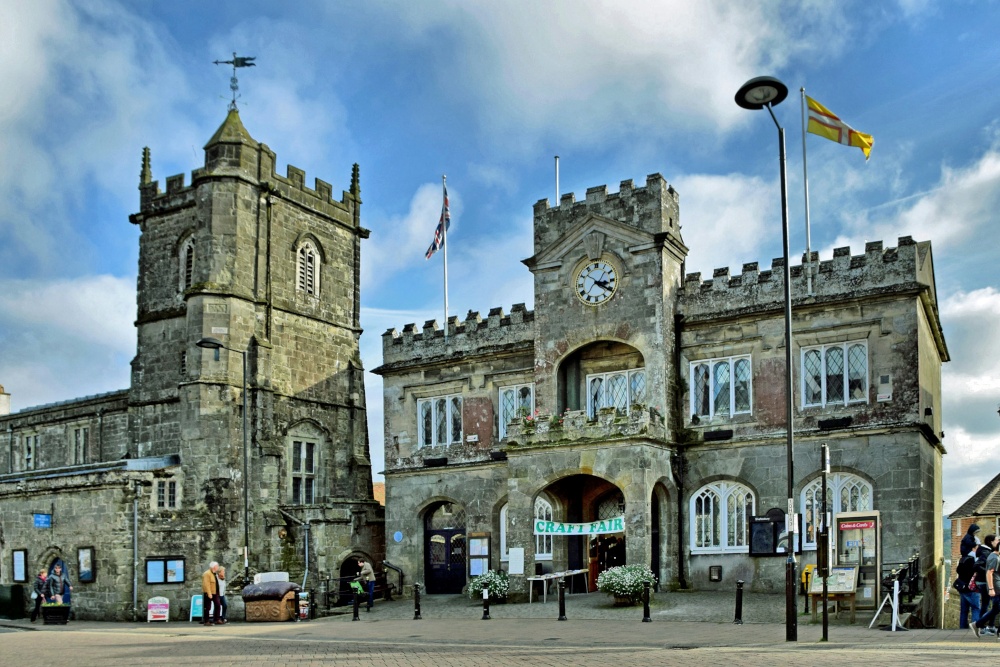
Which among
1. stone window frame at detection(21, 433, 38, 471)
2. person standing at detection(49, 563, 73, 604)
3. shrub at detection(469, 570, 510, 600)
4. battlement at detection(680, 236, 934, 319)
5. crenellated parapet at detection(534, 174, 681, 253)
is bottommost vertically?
person standing at detection(49, 563, 73, 604)

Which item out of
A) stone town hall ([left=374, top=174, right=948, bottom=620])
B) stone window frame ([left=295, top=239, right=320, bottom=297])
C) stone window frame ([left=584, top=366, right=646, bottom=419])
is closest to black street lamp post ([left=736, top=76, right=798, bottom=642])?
stone town hall ([left=374, top=174, right=948, bottom=620])

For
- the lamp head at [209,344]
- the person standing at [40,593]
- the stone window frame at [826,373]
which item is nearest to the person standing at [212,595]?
the lamp head at [209,344]

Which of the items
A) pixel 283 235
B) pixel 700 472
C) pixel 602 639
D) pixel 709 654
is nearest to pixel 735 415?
pixel 700 472

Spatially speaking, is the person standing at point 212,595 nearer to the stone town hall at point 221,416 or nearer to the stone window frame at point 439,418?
the stone town hall at point 221,416

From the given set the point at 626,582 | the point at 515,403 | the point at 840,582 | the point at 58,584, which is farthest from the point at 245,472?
the point at 840,582

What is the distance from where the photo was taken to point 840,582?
74.4 feet

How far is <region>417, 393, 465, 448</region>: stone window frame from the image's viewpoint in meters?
36.0

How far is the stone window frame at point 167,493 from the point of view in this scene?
35250mm

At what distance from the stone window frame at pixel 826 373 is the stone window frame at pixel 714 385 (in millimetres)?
1471

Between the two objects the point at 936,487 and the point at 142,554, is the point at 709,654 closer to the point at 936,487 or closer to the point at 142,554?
the point at 936,487

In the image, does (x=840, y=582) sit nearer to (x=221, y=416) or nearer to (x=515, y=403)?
(x=515, y=403)

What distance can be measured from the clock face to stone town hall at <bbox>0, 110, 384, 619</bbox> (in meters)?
11.1

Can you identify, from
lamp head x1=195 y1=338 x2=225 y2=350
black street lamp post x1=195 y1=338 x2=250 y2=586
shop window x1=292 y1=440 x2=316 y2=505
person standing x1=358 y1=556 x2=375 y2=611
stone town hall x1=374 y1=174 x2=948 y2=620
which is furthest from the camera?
shop window x1=292 y1=440 x2=316 y2=505

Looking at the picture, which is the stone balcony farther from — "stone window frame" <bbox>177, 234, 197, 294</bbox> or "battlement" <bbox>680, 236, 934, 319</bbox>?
"stone window frame" <bbox>177, 234, 197, 294</bbox>
